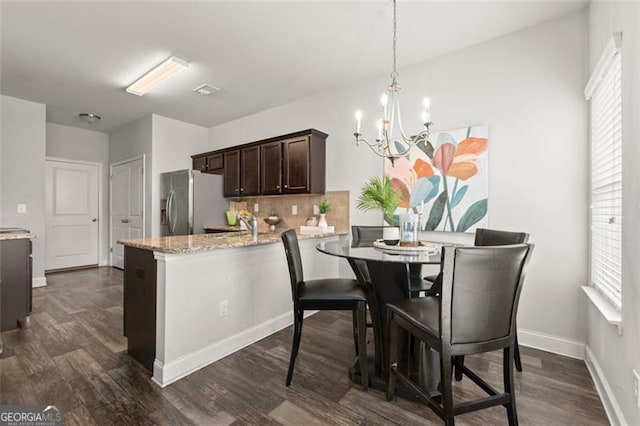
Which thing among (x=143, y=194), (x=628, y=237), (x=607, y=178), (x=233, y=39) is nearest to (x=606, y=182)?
(x=607, y=178)

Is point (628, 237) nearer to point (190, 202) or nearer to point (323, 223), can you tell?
point (323, 223)

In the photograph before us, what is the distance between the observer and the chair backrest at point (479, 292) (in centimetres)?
127

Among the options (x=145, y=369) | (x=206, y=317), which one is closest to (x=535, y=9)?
(x=206, y=317)

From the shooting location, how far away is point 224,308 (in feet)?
7.63

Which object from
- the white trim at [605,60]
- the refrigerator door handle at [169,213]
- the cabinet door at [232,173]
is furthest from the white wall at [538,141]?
the refrigerator door handle at [169,213]

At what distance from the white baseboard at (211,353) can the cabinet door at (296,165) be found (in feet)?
5.29

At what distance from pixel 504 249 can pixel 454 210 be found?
5.54 feet

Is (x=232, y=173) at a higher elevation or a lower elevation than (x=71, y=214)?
higher

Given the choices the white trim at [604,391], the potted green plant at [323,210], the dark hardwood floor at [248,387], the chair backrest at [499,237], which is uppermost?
the potted green plant at [323,210]

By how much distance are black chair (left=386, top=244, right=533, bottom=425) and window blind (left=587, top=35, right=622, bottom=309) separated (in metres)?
0.84

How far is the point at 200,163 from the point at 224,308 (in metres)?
3.53

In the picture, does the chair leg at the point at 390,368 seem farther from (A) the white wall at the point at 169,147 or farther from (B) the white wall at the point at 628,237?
(A) the white wall at the point at 169,147

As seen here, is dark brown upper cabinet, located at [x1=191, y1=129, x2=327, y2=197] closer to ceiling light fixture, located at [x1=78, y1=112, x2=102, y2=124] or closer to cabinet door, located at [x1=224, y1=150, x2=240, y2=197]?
cabinet door, located at [x1=224, y1=150, x2=240, y2=197]

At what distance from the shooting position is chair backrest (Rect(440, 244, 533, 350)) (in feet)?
4.18
